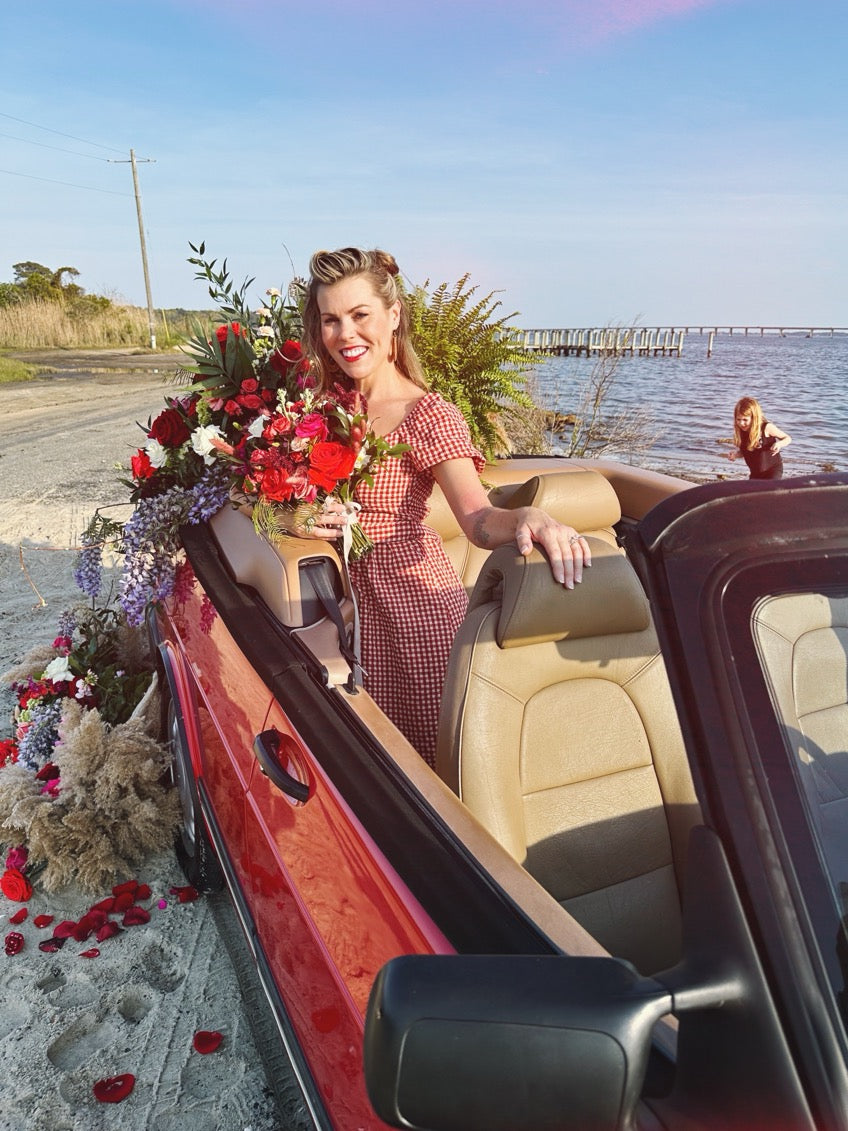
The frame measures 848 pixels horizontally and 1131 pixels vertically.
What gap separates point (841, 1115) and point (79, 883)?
106 inches

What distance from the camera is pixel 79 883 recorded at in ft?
9.32

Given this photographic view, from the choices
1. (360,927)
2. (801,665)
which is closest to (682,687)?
(801,665)

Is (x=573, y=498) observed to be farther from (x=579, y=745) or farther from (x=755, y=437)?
(x=755, y=437)

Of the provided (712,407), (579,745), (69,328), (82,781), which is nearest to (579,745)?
(579,745)

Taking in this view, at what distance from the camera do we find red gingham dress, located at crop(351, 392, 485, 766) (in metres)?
2.62

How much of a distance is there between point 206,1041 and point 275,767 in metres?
1.02

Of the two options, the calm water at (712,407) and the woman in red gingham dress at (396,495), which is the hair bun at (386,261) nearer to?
the woman in red gingham dress at (396,495)

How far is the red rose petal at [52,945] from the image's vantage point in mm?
2566

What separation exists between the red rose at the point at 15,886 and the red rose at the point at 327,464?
5.40ft

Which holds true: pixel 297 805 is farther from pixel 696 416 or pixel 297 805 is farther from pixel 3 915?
pixel 696 416

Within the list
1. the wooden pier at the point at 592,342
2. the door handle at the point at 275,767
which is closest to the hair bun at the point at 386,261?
the door handle at the point at 275,767

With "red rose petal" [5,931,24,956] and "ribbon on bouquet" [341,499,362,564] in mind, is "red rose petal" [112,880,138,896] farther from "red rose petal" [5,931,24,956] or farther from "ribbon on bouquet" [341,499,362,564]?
"ribbon on bouquet" [341,499,362,564]

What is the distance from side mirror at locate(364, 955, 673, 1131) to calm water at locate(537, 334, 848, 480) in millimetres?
7957

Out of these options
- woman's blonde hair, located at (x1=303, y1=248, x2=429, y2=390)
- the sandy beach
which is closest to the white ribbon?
woman's blonde hair, located at (x1=303, y1=248, x2=429, y2=390)
